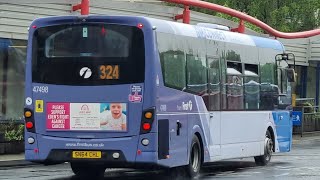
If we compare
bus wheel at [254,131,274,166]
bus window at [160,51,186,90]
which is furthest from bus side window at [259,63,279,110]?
bus window at [160,51,186,90]

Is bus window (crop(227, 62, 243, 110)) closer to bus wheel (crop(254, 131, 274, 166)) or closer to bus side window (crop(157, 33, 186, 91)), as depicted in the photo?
bus wheel (crop(254, 131, 274, 166))

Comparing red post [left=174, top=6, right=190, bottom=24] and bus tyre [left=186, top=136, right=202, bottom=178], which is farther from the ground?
red post [left=174, top=6, right=190, bottom=24]

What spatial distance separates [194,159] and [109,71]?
2977mm

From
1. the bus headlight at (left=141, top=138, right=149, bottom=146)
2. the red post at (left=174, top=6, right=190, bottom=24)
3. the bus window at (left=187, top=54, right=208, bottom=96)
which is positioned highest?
the red post at (left=174, top=6, right=190, bottom=24)

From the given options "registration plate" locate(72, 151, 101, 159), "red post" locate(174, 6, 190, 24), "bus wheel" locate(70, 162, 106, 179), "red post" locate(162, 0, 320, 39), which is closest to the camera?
"registration plate" locate(72, 151, 101, 159)

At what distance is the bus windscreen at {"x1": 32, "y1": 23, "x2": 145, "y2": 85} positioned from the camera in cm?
1353

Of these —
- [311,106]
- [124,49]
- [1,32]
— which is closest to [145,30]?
[124,49]

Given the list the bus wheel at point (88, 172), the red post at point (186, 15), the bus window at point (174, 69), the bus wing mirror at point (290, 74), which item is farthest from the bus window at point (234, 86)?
the red post at point (186, 15)

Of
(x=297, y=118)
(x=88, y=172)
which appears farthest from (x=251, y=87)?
(x=297, y=118)

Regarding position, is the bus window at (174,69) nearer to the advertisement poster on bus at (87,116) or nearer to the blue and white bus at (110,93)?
the blue and white bus at (110,93)

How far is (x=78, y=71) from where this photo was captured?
13789mm

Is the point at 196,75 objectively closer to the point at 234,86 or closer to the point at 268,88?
the point at 234,86

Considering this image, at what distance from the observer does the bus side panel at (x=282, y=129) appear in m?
20.7

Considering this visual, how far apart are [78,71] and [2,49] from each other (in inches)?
428
